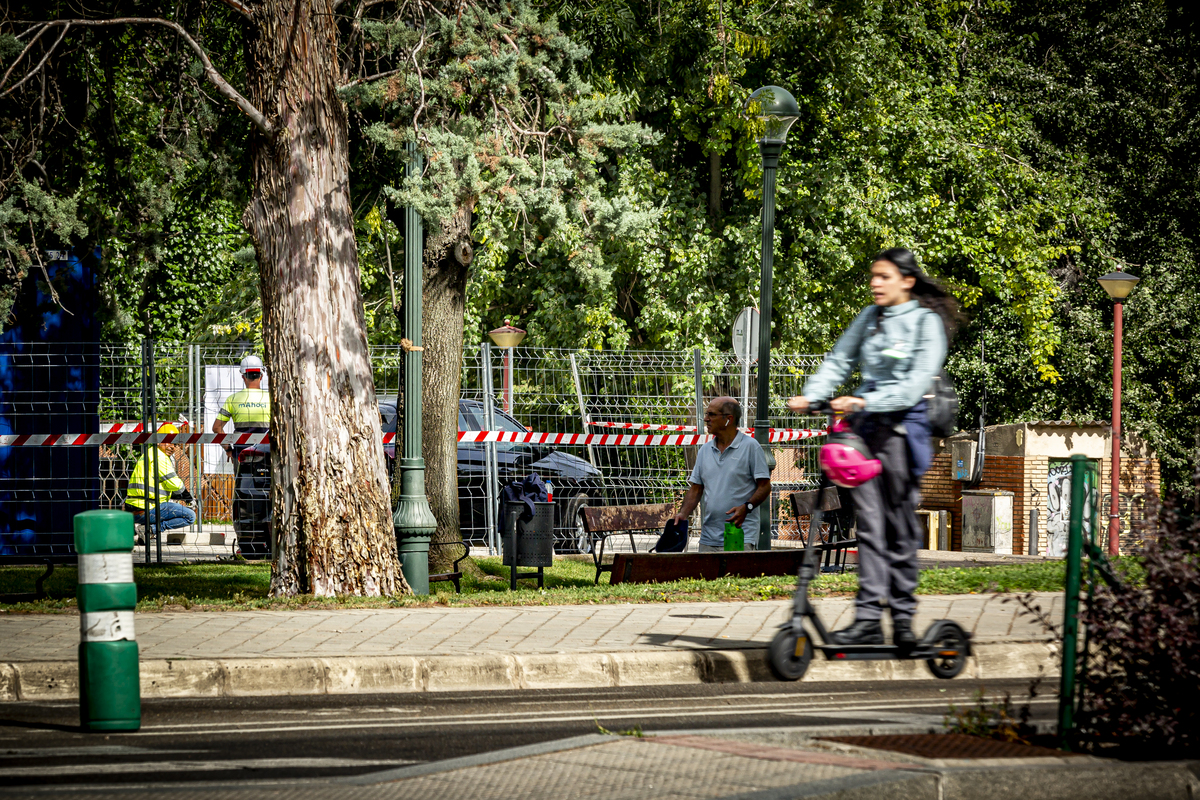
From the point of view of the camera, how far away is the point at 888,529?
6.74 metres

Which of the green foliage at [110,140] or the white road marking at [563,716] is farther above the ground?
the green foliage at [110,140]

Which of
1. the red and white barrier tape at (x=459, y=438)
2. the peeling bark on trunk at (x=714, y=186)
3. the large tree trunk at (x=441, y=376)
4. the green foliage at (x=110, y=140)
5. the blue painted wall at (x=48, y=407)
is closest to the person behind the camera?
the green foliage at (x=110, y=140)

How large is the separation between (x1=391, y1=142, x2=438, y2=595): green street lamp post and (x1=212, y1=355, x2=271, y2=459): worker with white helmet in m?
4.07

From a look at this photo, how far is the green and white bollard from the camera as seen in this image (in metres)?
6.06

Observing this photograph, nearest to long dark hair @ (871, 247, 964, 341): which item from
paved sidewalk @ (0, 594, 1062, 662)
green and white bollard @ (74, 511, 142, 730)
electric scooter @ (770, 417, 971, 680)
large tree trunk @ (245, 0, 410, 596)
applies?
electric scooter @ (770, 417, 971, 680)

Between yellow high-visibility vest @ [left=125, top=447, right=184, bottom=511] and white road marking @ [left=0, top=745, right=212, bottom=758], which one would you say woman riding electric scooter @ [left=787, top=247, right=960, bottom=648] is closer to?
white road marking @ [left=0, top=745, right=212, bottom=758]

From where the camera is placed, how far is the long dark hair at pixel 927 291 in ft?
22.3

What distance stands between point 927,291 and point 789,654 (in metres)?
1.95

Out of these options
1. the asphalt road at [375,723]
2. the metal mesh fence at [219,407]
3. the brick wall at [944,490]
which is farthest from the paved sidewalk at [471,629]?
the brick wall at [944,490]

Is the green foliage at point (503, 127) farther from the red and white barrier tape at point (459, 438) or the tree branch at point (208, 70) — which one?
the red and white barrier tape at point (459, 438)

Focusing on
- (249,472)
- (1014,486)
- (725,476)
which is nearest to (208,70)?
Result: (725,476)

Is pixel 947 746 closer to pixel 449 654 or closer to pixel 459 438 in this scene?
pixel 449 654

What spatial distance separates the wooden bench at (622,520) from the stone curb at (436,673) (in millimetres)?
5010

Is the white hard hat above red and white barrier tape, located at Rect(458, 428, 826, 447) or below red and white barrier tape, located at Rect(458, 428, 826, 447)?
above
